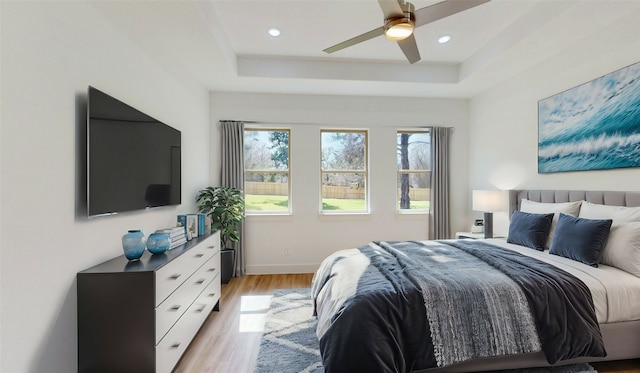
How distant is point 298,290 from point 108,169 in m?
2.49

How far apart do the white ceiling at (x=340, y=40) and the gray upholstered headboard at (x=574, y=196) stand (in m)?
1.50

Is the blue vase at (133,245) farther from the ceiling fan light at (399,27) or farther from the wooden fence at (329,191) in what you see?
the wooden fence at (329,191)

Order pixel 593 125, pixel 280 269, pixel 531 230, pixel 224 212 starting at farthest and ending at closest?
pixel 280 269 < pixel 224 212 < pixel 531 230 < pixel 593 125

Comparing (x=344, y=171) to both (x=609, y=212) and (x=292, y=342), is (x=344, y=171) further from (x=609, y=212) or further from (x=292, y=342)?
(x=609, y=212)

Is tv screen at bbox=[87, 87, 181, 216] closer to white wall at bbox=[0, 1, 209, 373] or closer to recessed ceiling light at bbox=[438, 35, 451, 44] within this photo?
white wall at bbox=[0, 1, 209, 373]

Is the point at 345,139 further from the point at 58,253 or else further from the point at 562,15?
the point at 58,253

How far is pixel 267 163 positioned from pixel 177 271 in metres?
2.63

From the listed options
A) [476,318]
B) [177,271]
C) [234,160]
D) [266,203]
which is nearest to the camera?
[476,318]

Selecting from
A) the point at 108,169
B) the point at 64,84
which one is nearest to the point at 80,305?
the point at 108,169

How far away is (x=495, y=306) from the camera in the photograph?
71.4 inches

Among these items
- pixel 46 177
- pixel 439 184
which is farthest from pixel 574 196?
pixel 46 177

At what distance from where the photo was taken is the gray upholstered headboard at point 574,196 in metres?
2.41

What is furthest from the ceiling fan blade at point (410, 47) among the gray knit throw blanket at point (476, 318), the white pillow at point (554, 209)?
the white pillow at point (554, 209)

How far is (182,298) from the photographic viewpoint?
2.13m
